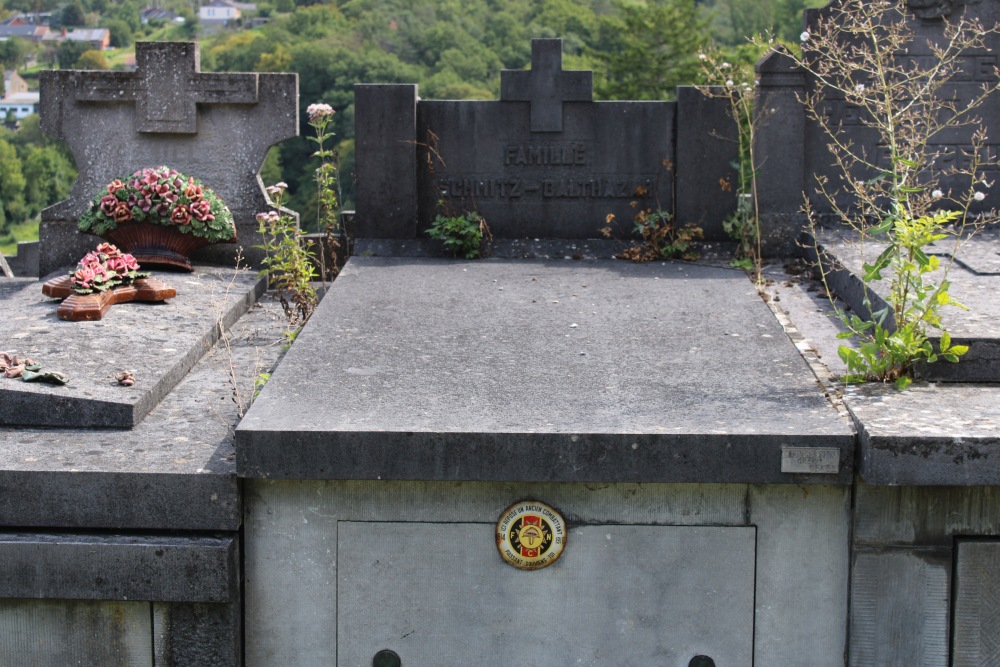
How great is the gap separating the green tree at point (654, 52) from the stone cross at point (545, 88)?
3468 cm

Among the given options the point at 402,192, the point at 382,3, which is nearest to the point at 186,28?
the point at 382,3

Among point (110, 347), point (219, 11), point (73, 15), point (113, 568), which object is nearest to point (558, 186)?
point (110, 347)

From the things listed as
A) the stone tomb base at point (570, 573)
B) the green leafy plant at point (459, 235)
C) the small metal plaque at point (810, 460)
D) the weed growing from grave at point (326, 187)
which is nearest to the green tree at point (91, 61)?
the weed growing from grave at point (326, 187)

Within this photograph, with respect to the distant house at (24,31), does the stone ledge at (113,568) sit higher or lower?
lower

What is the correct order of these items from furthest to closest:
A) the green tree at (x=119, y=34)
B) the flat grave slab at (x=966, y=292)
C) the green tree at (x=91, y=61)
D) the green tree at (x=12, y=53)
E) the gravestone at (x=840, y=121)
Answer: the green tree at (x=12, y=53), the green tree at (x=119, y=34), the green tree at (x=91, y=61), the gravestone at (x=840, y=121), the flat grave slab at (x=966, y=292)

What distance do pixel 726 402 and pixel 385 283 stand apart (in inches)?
108

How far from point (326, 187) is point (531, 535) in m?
3.65

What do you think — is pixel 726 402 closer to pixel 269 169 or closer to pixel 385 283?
pixel 385 283

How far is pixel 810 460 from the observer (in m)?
4.53

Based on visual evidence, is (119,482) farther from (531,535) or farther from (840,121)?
(840,121)

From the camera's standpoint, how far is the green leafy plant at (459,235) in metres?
7.93

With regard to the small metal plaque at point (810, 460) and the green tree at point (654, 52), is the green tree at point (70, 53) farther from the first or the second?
the small metal plaque at point (810, 460)

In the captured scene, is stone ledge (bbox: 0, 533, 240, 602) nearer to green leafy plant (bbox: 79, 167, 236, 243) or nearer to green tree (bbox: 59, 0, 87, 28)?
green leafy plant (bbox: 79, 167, 236, 243)

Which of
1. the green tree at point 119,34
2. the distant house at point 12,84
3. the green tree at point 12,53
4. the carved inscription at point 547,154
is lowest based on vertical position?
the carved inscription at point 547,154
